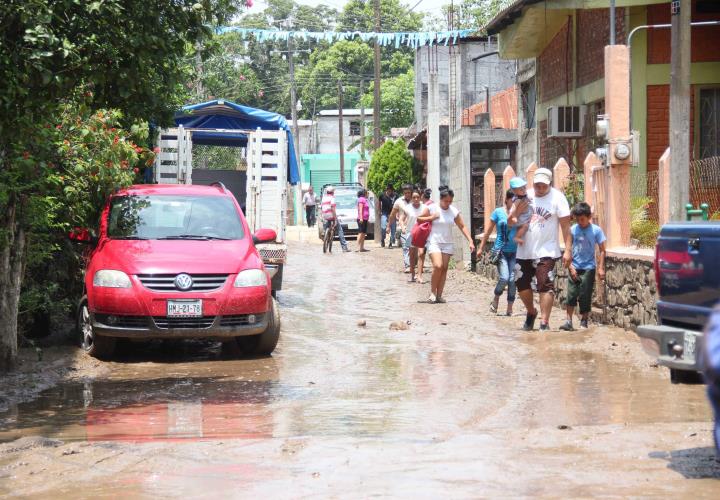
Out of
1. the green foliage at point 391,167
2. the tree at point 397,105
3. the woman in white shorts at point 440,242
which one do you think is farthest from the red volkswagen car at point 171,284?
the tree at point 397,105

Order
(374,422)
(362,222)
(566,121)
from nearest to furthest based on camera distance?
(374,422), (566,121), (362,222)

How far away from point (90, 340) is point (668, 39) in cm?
1072

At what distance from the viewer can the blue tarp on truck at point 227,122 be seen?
19.8 metres

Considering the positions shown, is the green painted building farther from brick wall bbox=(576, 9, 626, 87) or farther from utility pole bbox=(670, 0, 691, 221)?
utility pole bbox=(670, 0, 691, 221)

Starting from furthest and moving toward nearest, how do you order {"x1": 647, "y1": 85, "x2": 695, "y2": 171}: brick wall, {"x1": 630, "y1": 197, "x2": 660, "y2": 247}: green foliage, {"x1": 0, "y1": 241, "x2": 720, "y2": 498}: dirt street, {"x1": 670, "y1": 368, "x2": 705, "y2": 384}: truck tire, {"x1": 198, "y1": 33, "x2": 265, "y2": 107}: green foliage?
1. {"x1": 198, "y1": 33, "x2": 265, "y2": 107}: green foliage
2. {"x1": 647, "y1": 85, "x2": 695, "y2": 171}: brick wall
3. {"x1": 630, "y1": 197, "x2": 660, "y2": 247}: green foliage
4. {"x1": 670, "y1": 368, "x2": 705, "y2": 384}: truck tire
5. {"x1": 0, "y1": 241, "x2": 720, "y2": 498}: dirt street

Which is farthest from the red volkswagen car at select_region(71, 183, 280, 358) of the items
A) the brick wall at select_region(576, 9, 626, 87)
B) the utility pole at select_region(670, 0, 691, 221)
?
the brick wall at select_region(576, 9, 626, 87)

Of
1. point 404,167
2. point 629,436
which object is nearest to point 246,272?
point 629,436

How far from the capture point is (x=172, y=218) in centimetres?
1231

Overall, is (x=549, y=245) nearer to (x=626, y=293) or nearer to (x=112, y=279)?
(x=626, y=293)

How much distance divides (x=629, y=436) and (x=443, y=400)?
6.96ft

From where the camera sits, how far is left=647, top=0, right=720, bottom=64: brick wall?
1758 centimetres

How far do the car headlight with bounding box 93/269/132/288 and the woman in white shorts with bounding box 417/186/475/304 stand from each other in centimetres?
681

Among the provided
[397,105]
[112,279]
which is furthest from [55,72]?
[397,105]

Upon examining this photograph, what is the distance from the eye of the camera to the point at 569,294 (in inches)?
534
